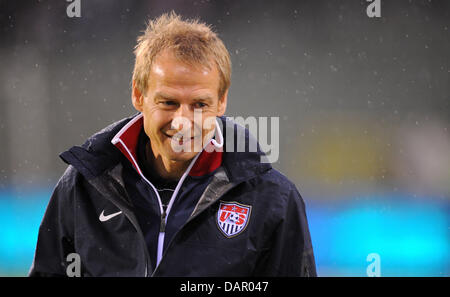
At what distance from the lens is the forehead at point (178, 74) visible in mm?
1467

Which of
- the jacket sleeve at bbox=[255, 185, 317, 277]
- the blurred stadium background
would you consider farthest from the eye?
the blurred stadium background

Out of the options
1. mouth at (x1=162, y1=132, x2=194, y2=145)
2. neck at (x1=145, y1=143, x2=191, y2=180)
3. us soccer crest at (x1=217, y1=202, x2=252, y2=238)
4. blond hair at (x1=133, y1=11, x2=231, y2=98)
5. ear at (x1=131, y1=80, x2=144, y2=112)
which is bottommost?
us soccer crest at (x1=217, y1=202, x2=252, y2=238)

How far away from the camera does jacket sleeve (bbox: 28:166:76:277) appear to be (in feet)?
5.24

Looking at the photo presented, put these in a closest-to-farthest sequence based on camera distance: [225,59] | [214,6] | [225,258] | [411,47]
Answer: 1. [225,258]
2. [225,59]
3. [214,6]
4. [411,47]

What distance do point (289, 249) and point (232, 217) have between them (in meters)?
0.20

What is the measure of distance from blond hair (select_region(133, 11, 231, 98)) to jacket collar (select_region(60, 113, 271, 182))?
5.8 inches

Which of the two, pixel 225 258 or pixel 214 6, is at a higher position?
pixel 214 6

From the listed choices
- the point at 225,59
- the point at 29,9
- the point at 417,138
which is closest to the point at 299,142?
the point at 417,138

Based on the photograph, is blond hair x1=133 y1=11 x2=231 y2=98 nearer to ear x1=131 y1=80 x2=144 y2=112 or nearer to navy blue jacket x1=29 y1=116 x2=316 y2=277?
ear x1=131 y1=80 x2=144 y2=112

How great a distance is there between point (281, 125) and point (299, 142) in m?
0.20

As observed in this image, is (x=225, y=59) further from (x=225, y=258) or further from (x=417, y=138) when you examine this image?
(x=417, y=138)

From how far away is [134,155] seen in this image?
1.63m

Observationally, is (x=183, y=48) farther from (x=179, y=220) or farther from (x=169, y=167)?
(x=179, y=220)

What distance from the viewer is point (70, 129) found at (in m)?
4.11
